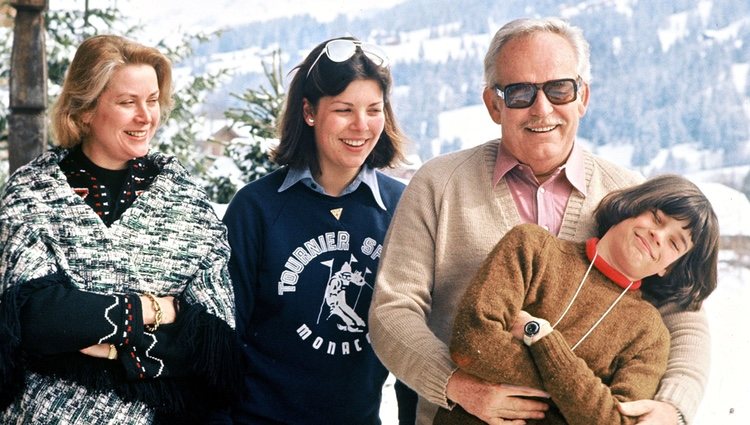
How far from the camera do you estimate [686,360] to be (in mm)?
1841

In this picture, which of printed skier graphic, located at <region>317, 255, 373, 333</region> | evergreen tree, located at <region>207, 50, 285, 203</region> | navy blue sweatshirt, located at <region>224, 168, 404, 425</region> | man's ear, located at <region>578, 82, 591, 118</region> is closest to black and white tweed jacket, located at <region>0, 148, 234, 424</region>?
navy blue sweatshirt, located at <region>224, 168, 404, 425</region>

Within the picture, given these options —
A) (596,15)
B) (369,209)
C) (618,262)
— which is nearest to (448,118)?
(596,15)

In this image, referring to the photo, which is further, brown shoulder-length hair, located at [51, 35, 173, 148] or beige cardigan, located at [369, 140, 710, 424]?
brown shoulder-length hair, located at [51, 35, 173, 148]

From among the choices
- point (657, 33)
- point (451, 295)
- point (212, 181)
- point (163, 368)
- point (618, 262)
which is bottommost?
point (212, 181)

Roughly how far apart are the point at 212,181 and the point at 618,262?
19.1ft

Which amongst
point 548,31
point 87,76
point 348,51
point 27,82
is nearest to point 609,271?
point 548,31

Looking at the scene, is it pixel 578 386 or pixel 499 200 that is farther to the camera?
pixel 499 200

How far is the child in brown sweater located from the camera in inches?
66.2

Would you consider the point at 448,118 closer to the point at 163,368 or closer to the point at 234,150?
the point at 234,150

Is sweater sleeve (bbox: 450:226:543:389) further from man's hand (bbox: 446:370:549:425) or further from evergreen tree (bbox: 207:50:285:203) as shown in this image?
evergreen tree (bbox: 207:50:285:203)

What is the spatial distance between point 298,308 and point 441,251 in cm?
53

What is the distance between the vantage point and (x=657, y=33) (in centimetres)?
1146

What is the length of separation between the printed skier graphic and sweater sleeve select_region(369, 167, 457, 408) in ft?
1.05

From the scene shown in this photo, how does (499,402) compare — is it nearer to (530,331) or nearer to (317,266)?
(530,331)
